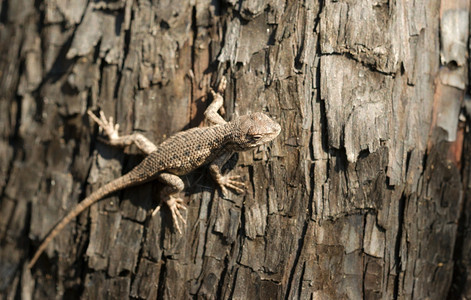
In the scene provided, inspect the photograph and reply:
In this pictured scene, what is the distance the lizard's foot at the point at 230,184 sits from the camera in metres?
3.96

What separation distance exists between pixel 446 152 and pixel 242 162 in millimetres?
2291

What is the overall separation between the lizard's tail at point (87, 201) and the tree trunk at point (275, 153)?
0.11 meters

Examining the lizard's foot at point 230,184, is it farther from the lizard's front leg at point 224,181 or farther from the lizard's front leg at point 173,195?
the lizard's front leg at point 173,195

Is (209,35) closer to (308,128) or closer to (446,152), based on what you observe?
(308,128)

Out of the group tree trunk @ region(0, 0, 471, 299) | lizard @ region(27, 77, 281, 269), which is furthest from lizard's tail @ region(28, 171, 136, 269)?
tree trunk @ region(0, 0, 471, 299)

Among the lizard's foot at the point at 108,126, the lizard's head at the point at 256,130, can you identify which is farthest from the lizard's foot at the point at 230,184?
the lizard's foot at the point at 108,126

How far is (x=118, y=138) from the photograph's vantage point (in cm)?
457

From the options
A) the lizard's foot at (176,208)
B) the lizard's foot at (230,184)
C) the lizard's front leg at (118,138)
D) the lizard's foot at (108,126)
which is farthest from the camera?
the lizard's foot at (108,126)

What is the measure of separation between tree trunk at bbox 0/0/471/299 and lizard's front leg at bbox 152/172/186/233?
0.09 m

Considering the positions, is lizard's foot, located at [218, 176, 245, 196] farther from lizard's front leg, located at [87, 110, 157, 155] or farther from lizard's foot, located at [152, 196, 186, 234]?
lizard's front leg, located at [87, 110, 157, 155]

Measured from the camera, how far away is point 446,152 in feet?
14.5

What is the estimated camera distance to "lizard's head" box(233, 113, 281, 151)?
3859mm

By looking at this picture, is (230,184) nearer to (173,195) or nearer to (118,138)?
(173,195)

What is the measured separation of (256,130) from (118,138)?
67.6 inches
